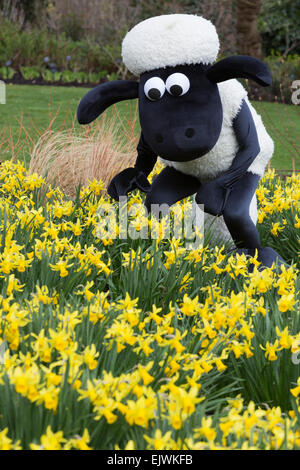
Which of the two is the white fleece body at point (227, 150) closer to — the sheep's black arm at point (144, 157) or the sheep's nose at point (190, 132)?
the sheep's black arm at point (144, 157)

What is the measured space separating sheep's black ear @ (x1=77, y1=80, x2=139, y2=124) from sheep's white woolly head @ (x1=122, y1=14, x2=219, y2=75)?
15cm

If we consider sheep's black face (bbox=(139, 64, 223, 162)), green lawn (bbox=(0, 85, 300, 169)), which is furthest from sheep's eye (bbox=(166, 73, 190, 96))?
green lawn (bbox=(0, 85, 300, 169))

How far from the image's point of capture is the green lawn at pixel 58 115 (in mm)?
6574

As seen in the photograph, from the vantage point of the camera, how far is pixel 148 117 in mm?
2381

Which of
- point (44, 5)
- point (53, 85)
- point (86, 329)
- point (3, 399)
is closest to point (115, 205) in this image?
point (86, 329)

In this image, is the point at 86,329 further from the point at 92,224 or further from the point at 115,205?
the point at 115,205

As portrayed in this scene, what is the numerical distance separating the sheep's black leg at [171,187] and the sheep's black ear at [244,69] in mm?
596

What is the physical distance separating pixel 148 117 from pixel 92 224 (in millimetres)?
684

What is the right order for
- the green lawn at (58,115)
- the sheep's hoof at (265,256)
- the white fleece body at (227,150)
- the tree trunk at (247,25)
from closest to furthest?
1. the white fleece body at (227,150)
2. the sheep's hoof at (265,256)
3. the green lawn at (58,115)
4. the tree trunk at (247,25)

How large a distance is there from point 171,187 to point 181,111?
1.74ft

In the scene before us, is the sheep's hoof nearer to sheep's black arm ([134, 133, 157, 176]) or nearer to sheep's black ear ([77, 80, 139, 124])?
sheep's black arm ([134, 133, 157, 176])

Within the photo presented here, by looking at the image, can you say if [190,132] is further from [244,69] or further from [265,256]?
[265,256]

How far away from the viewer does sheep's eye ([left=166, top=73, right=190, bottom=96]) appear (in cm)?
229

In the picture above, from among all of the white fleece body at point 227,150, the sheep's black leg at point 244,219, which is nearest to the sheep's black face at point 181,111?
the white fleece body at point 227,150
